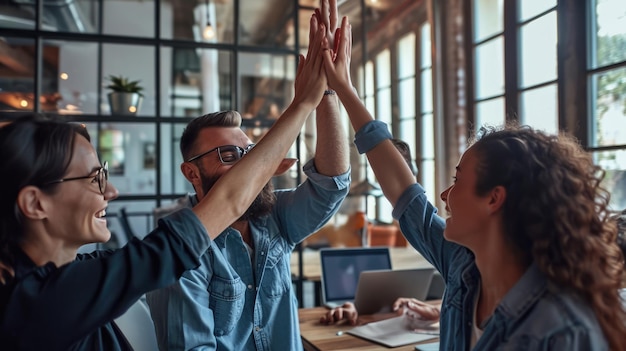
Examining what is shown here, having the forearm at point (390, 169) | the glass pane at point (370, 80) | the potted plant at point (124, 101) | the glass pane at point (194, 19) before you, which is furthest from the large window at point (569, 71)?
the glass pane at point (194, 19)

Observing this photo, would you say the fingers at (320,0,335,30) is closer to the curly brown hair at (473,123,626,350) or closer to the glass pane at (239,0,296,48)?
the curly brown hair at (473,123,626,350)

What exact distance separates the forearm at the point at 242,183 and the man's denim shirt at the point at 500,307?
433mm

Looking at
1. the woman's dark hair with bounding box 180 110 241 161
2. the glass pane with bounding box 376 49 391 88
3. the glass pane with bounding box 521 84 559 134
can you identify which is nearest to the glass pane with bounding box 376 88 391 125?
the glass pane with bounding box 376 49 391 88

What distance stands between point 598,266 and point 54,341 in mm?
993

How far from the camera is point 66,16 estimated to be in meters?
5.62

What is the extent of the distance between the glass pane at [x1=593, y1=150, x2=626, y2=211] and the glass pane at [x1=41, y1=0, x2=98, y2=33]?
466 centimetres

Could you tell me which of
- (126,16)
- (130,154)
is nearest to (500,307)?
(130,154)

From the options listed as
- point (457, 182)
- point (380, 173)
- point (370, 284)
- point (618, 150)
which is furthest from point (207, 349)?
point (618, 150)

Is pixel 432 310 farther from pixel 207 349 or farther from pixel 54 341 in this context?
pixel 54 341

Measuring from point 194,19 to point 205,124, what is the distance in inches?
308

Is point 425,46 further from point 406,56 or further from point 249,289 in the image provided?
point 249,289

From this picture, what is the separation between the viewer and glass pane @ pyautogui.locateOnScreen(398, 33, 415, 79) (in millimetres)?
6645

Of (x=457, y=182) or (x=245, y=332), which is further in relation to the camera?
(x=245, y=332)

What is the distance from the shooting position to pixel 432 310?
212cm
